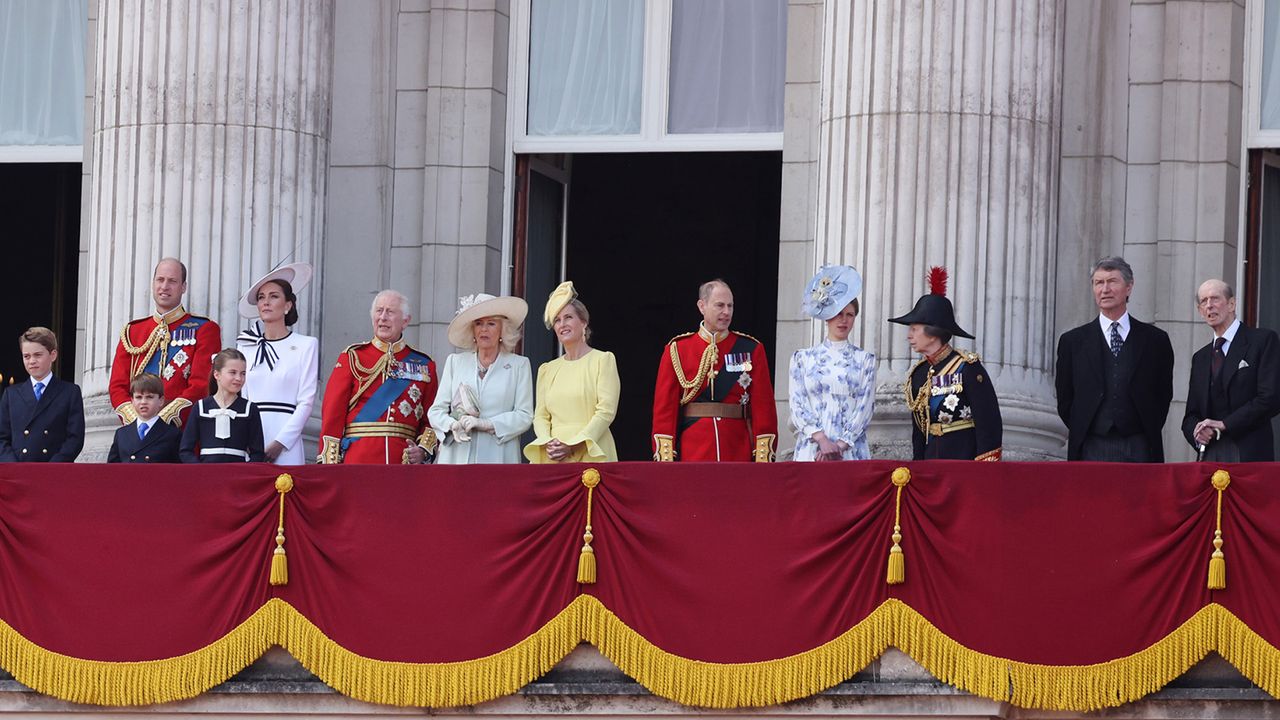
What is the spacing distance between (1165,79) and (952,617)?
5941 millimetres

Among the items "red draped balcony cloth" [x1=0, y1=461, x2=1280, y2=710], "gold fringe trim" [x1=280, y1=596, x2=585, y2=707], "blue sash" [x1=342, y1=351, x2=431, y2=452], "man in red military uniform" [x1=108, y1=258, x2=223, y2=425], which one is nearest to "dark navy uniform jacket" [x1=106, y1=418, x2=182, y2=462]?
"man in red military uniform" [x1=108, y1=258, x2=223, y2=425]

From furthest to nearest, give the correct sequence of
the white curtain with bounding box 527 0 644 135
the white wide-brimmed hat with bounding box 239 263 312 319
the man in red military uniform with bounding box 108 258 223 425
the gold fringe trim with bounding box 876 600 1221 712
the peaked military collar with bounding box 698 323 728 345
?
1. the white curtain with bounding box 527 0 644 135
2. the white wide-brimmed hat with bounding box 239 263 312 319
3. the man in red military uniform with bounding box 108 258 223 425
4. the peaked military collar with bounding box 698 323 728 345
5. the gold fringe trim with bounding box 876 600 1221 712

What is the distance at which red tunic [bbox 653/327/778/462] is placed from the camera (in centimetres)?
1631

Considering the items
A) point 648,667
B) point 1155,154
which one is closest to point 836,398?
point 648,667

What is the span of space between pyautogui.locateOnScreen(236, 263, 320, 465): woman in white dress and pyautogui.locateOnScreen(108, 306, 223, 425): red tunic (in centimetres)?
25

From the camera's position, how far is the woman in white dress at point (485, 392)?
16.6 meters

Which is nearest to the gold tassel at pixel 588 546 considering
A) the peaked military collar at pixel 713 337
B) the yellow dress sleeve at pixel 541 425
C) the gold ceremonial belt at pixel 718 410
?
the yellow dress sleeve at pixel 541 425

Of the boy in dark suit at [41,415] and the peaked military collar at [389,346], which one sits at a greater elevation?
the peaked military collar at [389,346]

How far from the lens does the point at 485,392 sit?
16.7m

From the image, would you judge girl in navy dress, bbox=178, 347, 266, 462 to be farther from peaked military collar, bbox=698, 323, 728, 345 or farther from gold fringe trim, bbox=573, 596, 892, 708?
peaked military collar, bbox=698, 323, 728, 345

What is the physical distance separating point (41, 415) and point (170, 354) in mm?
967

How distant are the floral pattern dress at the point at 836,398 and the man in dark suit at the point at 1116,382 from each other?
1.18 metres

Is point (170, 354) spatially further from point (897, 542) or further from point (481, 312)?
point (897, 542)

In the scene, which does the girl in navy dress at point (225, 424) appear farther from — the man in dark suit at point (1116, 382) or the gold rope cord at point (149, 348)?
the man in dark suit at point (1116, 382)
